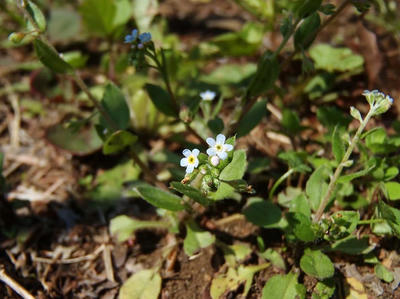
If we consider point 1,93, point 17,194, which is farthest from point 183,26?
point 17,194

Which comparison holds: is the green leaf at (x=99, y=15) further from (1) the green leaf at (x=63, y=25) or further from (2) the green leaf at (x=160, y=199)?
(2) the green leaf at (x=160, y=199)

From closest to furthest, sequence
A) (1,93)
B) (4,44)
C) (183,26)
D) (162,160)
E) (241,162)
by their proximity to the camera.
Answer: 1. (241,162)
2. (162,160)
3. (1,93)
4. (4,44)
5. (183,26)

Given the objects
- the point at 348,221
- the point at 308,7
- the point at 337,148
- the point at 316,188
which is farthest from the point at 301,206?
the point at 308,7

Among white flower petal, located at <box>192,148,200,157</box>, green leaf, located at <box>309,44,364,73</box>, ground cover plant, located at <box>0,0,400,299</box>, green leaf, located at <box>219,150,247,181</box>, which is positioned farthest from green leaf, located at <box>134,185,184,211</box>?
green leaf, located at <box>309,44,364,73</box>

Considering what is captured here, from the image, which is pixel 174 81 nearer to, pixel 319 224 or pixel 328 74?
pixel 328 74

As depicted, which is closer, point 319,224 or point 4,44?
point 319,224

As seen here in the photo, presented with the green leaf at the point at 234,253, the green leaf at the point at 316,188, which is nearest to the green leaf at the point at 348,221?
the green leaf at the point at 316,188

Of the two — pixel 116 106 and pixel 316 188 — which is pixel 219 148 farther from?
pixel 116 106
